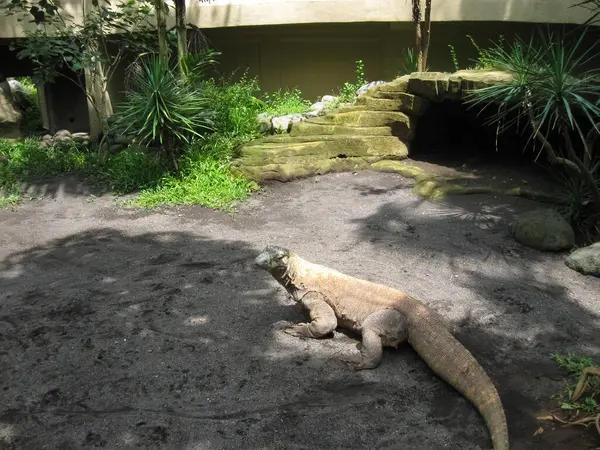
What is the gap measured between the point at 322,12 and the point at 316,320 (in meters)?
8.49

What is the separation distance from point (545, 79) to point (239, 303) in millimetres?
3749

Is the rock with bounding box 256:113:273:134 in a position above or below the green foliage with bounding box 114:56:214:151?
below

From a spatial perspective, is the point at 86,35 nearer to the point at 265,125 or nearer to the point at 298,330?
the point at 265,125

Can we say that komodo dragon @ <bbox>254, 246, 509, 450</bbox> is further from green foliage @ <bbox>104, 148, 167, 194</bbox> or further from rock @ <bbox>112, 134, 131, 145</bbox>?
rock @ <bbox>112, 134, 131, 145</bbox>

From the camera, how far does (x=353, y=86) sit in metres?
11.4

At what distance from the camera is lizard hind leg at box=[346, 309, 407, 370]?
13.6 feet

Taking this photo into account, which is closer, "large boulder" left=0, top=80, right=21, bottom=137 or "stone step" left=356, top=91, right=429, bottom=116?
"stone step" left=356, top=91, right=429, bottom=116

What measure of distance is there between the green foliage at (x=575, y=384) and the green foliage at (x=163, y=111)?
6.10m

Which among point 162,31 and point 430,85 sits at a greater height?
point 162,31

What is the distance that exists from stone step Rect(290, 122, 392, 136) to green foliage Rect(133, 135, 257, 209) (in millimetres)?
1172

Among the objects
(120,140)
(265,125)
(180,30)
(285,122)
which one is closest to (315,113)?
(285,122)

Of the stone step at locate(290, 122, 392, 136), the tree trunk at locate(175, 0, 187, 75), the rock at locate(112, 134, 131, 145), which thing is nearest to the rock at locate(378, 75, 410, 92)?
the stone step at locate(290, 122, 392, 136)

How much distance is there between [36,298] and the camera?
5.33 m

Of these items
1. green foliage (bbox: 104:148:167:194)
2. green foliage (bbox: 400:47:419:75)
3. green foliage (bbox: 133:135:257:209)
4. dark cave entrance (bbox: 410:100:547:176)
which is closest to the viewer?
green foliage (bbox: 133:135:257:209)
